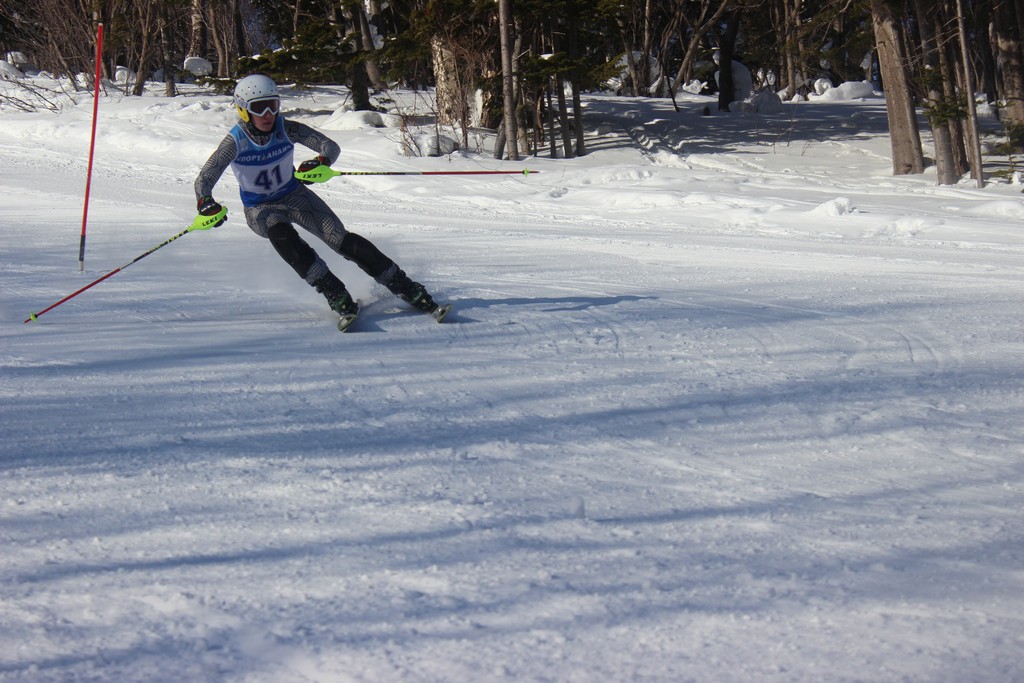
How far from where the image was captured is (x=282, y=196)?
6387 mm

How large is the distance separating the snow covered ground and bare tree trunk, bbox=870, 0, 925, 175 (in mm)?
9433

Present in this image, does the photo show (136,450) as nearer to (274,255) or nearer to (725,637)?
(725,637)

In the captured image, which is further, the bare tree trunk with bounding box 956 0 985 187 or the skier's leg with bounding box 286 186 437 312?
the bare tree trunk with bounding box 956 0 985 187

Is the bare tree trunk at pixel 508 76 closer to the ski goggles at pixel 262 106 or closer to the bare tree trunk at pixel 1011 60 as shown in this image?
the bare tree trunk at pixel 1011 60

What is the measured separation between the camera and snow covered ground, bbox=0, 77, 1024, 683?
2.82 meters

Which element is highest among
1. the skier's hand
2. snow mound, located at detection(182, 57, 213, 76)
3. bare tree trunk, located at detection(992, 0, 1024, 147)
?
snow mound, located at detection(182, 57, 213, 76)

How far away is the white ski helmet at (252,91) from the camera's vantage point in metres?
5.96

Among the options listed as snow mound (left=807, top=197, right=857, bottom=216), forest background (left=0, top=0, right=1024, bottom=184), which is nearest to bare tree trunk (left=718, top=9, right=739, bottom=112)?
forest background (left=0, top=0, right=1024, bottom=184)

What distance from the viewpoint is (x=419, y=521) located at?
3.55m

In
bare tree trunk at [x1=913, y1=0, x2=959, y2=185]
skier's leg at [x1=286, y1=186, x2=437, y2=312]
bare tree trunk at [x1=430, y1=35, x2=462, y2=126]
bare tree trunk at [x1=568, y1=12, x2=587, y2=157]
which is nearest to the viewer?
skier's leg at [x1=286, y1=186, x2=437, y2=312]

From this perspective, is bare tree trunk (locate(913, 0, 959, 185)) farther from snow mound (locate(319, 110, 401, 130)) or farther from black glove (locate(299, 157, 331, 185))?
black glove (locate(299, 157, 331, 185))

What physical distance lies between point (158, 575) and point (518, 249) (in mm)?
6639

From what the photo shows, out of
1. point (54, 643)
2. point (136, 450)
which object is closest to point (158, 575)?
point (54, 643)

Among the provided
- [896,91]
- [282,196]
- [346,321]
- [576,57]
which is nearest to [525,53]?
[576,57]
